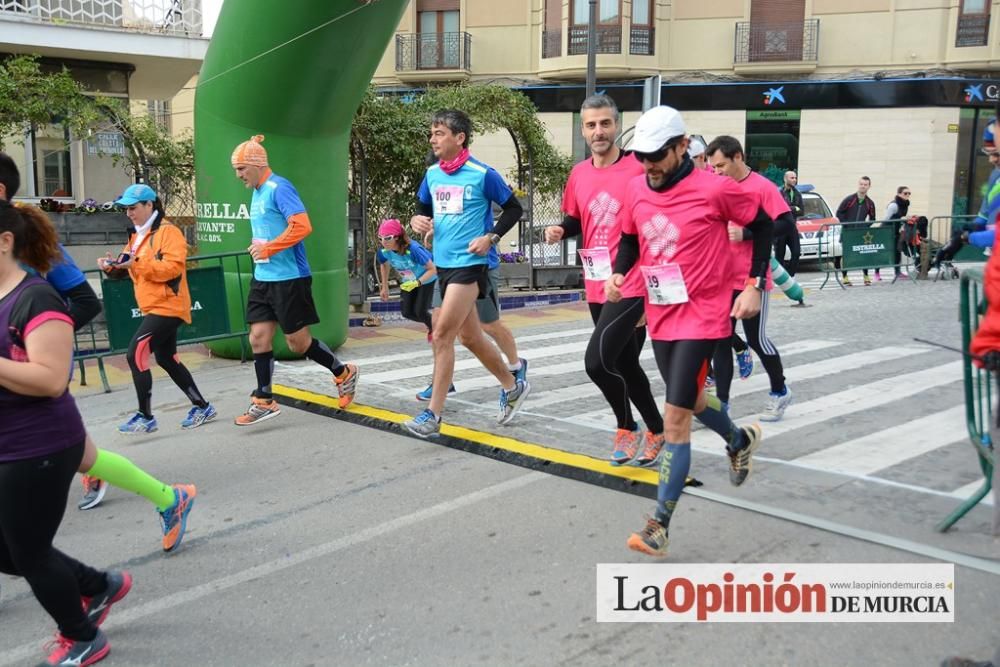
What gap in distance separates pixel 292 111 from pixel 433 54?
2454 centimetres

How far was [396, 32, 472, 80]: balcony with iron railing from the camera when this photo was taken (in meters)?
31.7

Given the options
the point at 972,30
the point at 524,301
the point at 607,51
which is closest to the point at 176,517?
the point at 524,301

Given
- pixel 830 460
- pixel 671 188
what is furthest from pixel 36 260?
pixel 830 460

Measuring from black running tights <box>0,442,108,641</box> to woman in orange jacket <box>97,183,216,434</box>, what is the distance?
328 centimetres

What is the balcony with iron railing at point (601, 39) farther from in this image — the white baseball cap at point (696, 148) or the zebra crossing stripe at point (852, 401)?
the white baseball cap at point (696, 148)

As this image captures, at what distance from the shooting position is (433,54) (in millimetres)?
31938

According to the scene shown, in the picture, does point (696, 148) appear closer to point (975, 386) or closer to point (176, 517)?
point (975, 386)

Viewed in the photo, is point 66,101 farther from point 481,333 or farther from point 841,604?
point 841,604

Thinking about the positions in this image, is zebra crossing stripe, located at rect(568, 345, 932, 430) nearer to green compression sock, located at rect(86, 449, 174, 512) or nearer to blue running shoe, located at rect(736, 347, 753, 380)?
blue running shoe, located at rect(736, 347, 753, 380)

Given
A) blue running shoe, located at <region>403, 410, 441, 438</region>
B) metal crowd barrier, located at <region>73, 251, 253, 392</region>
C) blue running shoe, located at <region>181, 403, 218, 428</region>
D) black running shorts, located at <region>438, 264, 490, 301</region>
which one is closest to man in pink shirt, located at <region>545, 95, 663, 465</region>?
black running shorts, located at <region>438, 264, 490, 301</region>

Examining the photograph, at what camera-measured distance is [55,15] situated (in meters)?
14.6

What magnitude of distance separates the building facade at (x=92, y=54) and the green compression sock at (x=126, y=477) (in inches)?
418

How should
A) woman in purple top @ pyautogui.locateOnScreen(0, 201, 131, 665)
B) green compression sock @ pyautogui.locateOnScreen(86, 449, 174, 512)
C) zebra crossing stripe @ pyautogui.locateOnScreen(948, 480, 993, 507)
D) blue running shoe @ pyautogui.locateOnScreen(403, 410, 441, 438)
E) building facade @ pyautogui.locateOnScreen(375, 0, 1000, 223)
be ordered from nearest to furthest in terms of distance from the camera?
woman in purple top @ pyautogui.locateOnScreen(0, 201, 131, 665)
green compression sock @ pyautogui.locateOnScreen(86, 449, 174, 512)
zebra crossing stripe @ pyautogui.locateOnScreen(948, 480, 993, 507)
blue running shoe @ pyautogui.locateOnScreen(403, 410, 441, 438)
building facade @ pyautogui.locateOnScreen(375, 0, 1000, 223)

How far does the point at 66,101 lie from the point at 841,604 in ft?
36.8
